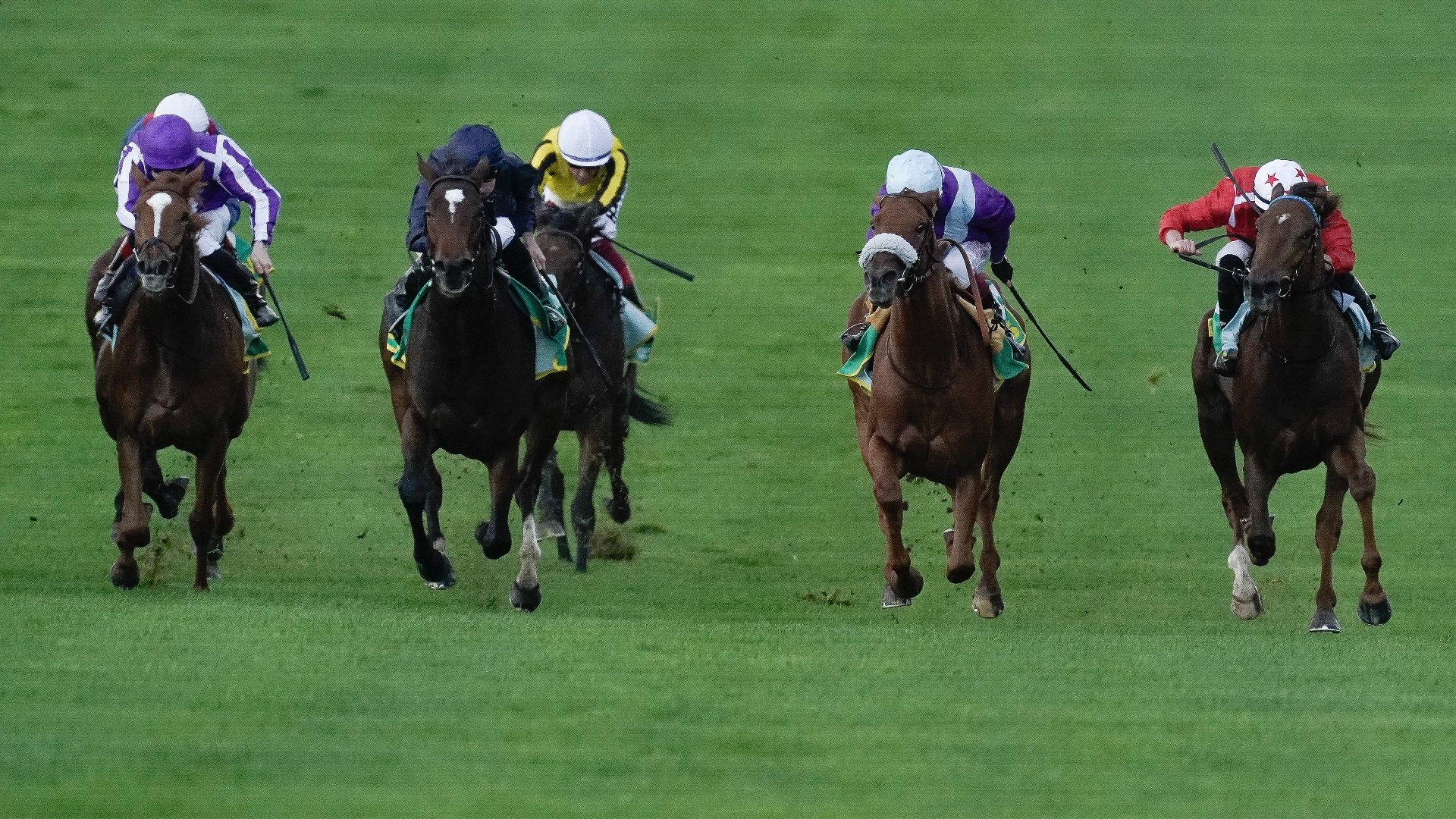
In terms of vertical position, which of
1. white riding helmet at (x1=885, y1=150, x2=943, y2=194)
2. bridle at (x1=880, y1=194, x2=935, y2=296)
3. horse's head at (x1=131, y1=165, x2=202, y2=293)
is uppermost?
white riding helmet at (x1=885, y1=150, x2=943, y2=194)

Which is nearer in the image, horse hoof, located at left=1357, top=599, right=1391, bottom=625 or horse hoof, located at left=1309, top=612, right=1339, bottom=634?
horse hoof, located at left=1309, top=612, right=1339, bottom=634

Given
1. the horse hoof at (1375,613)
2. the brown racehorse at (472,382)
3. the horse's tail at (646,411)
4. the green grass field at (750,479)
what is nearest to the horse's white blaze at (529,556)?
the brown racehorse at (472,382)

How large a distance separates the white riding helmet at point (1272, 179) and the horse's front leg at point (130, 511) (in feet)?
18.6

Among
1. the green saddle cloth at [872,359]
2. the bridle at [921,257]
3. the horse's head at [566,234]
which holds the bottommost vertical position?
the horse's head at [566,234]

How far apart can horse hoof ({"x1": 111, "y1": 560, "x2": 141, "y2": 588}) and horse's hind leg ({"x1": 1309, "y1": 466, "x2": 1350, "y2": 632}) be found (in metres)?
5.87

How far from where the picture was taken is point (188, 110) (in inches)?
502

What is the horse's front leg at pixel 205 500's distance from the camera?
41.2 ft

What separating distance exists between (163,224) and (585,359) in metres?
3.31

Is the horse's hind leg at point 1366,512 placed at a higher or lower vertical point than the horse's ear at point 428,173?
lower

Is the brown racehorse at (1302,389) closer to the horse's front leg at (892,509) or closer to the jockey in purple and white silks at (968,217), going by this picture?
the jockey in purple and white silks at (968,217)

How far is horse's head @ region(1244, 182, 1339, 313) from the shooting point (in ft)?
38.6

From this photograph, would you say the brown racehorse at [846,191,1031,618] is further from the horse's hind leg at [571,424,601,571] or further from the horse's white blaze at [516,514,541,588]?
the horse's hind leg at [571,424,601,571]

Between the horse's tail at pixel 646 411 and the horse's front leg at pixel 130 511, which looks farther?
the horse's tail at pixel 646 411

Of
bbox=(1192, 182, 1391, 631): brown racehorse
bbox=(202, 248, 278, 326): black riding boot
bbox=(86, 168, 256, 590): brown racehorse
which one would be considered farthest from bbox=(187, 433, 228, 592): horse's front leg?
bbox=(1192, 182, 1391, 631): brown racehorse
